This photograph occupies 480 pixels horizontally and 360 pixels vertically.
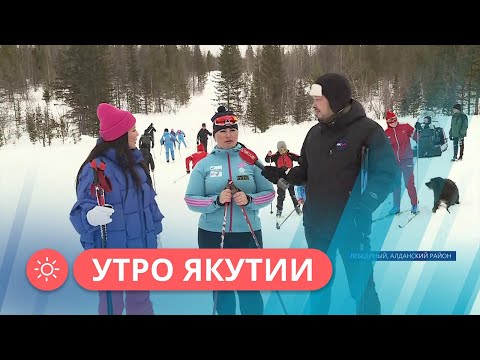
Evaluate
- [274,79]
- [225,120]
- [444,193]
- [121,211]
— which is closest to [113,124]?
[121,211]

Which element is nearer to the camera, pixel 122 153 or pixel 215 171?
pixel 122 153

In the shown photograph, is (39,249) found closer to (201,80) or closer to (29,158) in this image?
(29,158)

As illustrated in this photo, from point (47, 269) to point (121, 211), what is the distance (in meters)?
0.79

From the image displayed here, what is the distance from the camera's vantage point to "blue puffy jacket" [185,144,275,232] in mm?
2375

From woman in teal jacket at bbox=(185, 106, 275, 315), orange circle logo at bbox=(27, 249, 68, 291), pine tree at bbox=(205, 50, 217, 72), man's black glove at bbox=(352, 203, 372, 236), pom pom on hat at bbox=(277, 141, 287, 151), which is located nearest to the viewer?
man's black glove at bbox=(352, 203, 372, 236)

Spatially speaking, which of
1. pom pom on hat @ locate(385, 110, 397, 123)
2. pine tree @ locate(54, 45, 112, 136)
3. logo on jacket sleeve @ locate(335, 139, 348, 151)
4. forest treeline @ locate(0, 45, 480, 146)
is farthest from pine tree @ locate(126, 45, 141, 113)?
pom pom on hat @ locate(385, 110, 397, 123)

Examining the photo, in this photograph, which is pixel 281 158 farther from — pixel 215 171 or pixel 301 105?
pixel 215 171

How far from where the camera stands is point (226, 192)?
2.32m

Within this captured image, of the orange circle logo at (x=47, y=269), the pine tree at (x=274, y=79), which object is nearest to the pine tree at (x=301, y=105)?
the pine tree at (x=274, y=79)

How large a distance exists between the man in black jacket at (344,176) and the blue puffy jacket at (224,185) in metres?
0.11

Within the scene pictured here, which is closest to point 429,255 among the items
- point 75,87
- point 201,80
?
point 201,80

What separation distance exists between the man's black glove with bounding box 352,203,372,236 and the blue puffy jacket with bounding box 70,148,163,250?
1052 mm

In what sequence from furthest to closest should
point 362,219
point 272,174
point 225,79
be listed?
point 225,79 < point 272,174 < point 362,219
